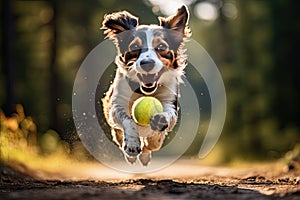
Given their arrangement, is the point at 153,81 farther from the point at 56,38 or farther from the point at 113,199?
the point at 56,38

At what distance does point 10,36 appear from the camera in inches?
624

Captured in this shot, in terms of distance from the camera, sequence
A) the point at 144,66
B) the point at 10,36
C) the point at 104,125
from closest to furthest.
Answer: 1. the point at 144,66
2. the point at 104,125
3. the point at 10,36

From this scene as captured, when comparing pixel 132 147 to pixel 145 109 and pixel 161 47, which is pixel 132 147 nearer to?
pixel 145 109

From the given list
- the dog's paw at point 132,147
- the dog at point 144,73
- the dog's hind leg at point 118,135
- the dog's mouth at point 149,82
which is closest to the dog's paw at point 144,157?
the dog at point 144,73

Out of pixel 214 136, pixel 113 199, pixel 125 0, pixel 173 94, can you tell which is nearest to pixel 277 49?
pixel 214 136

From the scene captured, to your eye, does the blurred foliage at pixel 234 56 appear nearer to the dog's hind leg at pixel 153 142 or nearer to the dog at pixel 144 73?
the dog's hind leg at pixel 153 142

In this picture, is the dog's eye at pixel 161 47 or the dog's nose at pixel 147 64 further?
the dog's eye at pixel 161 47

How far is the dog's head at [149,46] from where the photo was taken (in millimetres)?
7230

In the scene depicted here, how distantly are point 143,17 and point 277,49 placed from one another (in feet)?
20.2

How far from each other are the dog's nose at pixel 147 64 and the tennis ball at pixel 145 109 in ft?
1.11

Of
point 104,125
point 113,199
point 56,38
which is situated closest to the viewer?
point 113,199

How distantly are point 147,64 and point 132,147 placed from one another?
0.96 m

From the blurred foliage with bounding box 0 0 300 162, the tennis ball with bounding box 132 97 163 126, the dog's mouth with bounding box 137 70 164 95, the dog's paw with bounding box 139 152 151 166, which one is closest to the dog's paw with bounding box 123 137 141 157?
the tennis ball with bounding box 132 97 163 126

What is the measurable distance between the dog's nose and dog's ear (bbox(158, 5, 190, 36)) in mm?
1104
